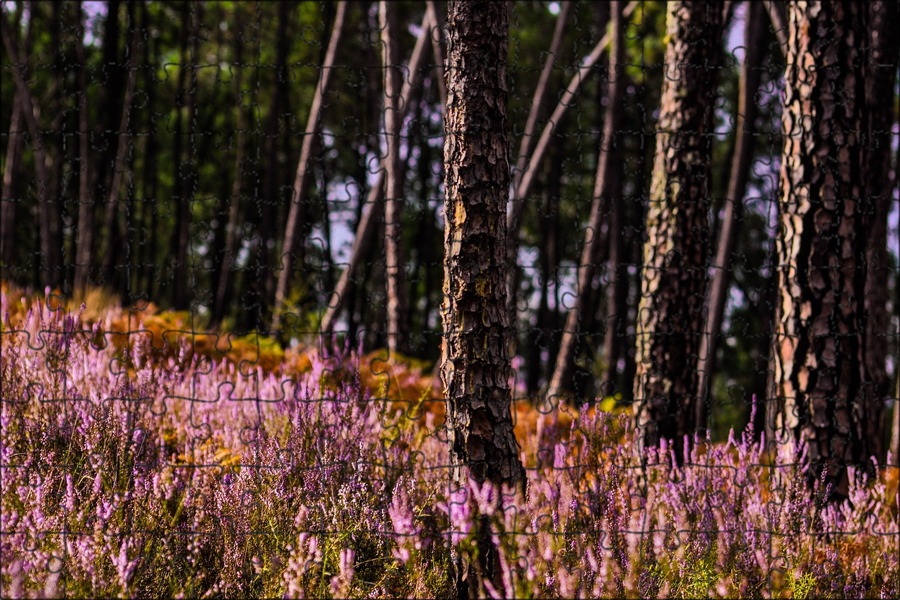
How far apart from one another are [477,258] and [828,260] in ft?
7.04

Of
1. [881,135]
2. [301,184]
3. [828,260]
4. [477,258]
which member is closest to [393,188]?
[301,184]

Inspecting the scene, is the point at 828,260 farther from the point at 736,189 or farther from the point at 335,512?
the point at 736,189

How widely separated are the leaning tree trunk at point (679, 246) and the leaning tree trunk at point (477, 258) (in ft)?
8.08

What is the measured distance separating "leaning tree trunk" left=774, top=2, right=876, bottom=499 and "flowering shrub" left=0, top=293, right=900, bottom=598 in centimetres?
27

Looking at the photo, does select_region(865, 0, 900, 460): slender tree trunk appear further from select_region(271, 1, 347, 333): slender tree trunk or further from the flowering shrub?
select_region(271, 1, 347, 333): slender tree trunk

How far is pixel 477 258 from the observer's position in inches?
108

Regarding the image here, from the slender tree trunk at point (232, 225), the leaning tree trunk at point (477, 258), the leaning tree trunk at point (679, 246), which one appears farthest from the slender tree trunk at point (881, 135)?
the slender tree trunk at point (232, 225)

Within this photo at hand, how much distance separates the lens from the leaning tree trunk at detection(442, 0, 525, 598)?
2734mm

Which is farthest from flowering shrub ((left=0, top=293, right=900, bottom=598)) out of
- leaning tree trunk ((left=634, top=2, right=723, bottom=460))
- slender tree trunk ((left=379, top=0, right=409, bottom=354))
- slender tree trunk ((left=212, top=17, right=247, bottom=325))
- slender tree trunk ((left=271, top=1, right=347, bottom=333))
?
slender tree trunk ((left=212, top=17, right=247, bottom=325))

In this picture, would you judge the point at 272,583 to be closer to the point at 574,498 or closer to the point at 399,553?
the point at 399,553

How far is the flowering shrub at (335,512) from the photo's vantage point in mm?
2559

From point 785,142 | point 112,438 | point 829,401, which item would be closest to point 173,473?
point 112,438

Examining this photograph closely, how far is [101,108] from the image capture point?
1401 cm
